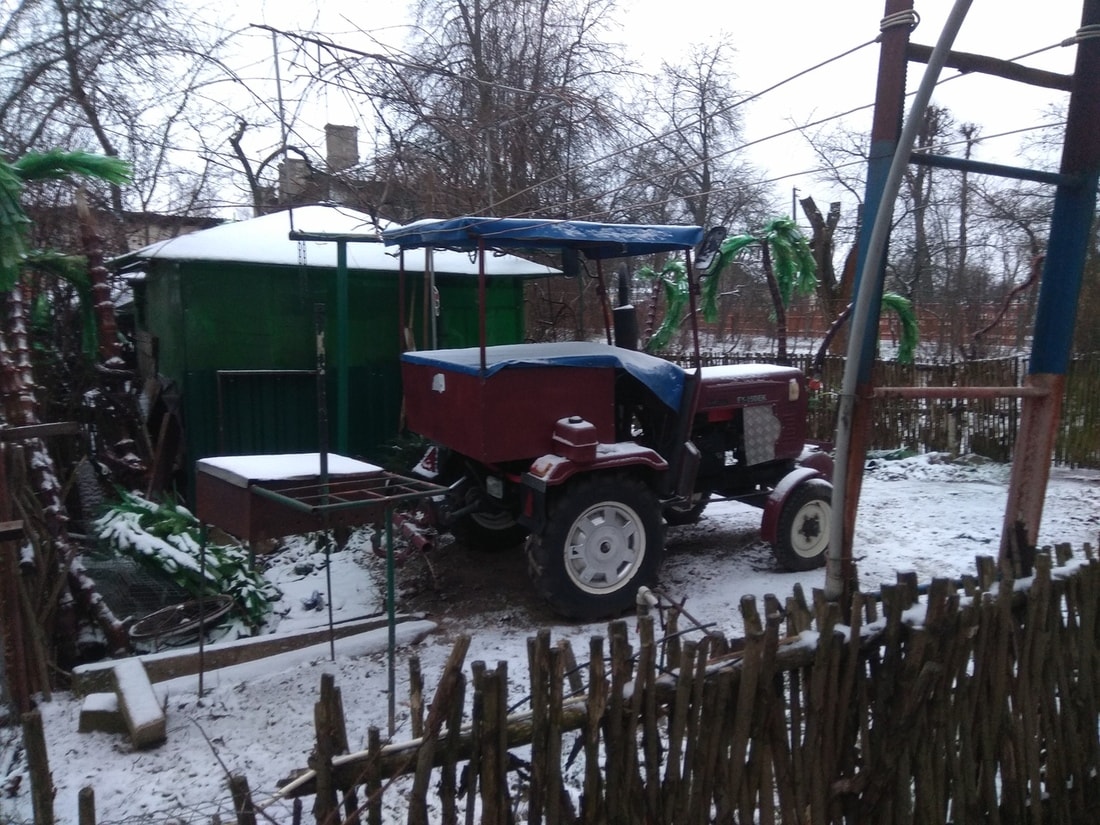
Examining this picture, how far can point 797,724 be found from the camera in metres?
2.48

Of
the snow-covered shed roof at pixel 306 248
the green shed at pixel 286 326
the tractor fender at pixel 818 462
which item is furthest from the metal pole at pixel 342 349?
the tractor fender at pixel 818 462

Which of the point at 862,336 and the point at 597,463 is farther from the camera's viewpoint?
the point at 597,463

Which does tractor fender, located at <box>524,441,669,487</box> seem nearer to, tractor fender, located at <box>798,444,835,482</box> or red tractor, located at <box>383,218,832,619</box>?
red tractor, located at <box>383,218,832,619</box>

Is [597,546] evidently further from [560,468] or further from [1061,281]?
[1061,281]

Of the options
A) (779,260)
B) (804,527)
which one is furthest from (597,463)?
(779,260)

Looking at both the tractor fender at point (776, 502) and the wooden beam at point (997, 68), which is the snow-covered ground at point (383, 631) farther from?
the wooden beam at point (997, 68)

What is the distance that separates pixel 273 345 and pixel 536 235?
3839mm

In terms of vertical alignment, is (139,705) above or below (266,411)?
below

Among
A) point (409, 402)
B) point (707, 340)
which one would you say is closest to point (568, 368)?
point (409, 402)

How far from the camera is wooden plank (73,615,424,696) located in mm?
4238

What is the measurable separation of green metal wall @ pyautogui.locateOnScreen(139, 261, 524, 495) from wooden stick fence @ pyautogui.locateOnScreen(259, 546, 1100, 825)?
5170mm

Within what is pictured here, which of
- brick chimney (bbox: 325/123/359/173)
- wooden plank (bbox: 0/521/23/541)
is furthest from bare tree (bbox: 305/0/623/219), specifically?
wooden plank (bbox: 0/521/23/541)

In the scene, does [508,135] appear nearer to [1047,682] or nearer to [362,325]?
[362,325]

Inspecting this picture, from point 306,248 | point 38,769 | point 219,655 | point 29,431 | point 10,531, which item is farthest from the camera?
point 306,248
